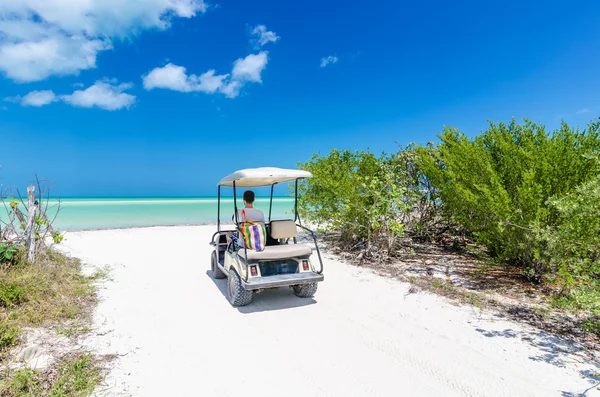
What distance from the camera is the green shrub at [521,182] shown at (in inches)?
211

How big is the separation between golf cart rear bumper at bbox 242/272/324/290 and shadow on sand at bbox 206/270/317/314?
0.47 metres

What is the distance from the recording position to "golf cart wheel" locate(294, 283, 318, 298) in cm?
514

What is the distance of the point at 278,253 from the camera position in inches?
188

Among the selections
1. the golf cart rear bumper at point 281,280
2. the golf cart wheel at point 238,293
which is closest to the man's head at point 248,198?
the golf cart wheel at point 238,293

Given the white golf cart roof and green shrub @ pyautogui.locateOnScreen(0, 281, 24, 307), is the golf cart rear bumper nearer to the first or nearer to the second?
the white golf cart roof

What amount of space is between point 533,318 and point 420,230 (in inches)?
220

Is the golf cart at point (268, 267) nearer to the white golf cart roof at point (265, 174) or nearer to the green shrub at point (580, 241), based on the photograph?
the white golf cart roof at point (265, 174)

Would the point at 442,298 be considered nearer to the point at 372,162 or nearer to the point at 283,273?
the point at 283,273

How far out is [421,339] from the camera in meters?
3.88

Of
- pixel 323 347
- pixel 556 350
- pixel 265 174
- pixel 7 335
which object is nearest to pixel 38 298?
pixel 7 335

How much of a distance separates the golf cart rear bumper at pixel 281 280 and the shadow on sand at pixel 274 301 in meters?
0.47

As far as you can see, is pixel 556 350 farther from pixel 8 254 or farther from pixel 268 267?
pixel 8 254

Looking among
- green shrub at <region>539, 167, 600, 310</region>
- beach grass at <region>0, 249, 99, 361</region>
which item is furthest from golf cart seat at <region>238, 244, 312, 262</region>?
green shrub at <region>539, 167, 600, 310</region>

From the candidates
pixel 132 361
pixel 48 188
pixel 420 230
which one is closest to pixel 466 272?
Result: pixel 420 230
